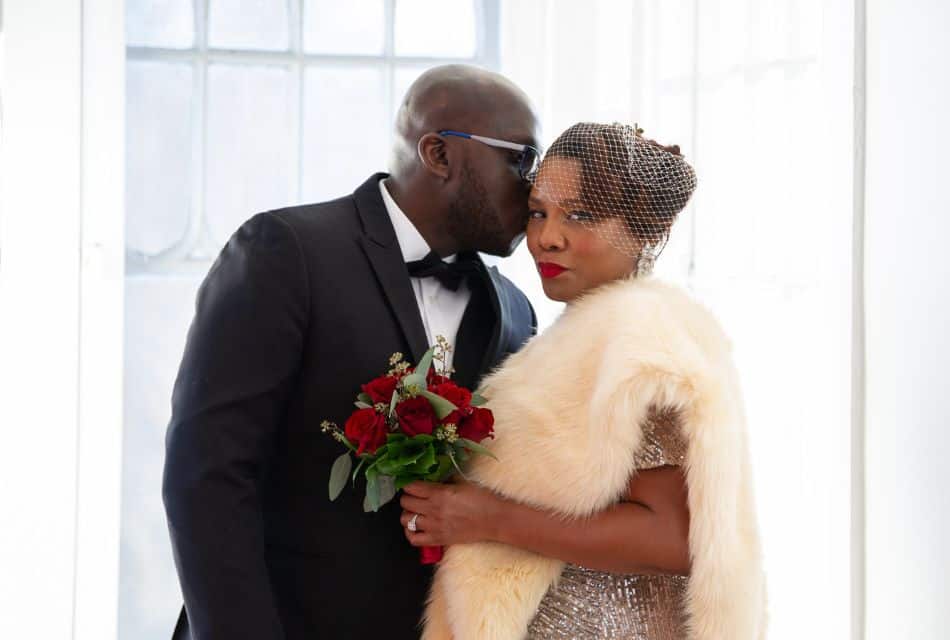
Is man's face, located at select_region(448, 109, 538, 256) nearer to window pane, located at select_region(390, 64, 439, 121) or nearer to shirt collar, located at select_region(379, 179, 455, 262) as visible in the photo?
shirt collar, located at select_region(379, 179, 455, 262)

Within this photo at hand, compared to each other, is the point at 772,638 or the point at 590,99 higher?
the point at 590,99

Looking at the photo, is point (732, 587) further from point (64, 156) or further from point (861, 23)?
point (64, 156)

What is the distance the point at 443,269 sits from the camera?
2191mm

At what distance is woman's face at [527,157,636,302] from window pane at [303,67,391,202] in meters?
1.75

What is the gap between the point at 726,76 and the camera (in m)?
3.01

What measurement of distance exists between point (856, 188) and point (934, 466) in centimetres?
64

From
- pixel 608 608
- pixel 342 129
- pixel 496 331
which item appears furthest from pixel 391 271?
pixel 342 129

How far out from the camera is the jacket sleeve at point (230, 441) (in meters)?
1.90

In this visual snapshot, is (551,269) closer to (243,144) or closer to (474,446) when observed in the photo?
(474,446)

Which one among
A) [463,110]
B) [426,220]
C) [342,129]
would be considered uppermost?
[342,129]

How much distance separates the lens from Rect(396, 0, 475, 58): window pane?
149 inches

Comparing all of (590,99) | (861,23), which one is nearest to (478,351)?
(861,23)

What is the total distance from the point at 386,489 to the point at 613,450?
16.3 inches

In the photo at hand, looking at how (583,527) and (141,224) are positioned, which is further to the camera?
(141,224)
